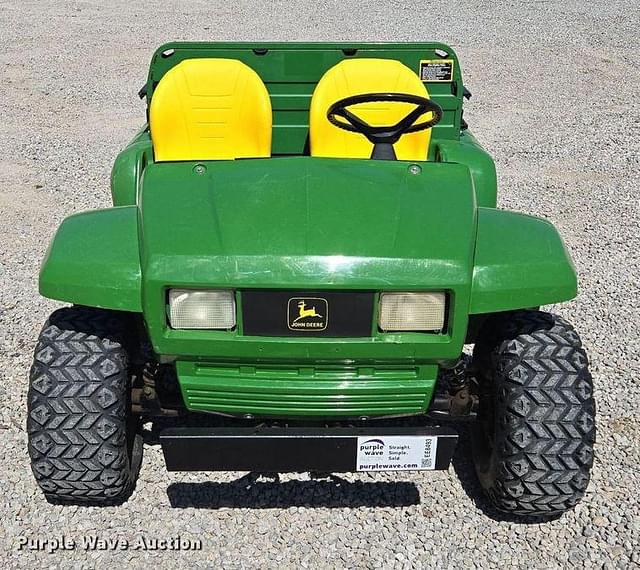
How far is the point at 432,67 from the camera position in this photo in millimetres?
3814

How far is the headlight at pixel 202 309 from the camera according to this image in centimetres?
208

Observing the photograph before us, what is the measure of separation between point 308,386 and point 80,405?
71 cm

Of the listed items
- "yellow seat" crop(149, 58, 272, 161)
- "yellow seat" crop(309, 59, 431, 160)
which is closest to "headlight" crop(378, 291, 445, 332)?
"yellow seat" crop(309, 59, 431, 160)

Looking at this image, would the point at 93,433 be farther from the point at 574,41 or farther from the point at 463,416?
the point at 574,41

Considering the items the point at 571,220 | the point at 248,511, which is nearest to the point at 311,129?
the point at 248,511

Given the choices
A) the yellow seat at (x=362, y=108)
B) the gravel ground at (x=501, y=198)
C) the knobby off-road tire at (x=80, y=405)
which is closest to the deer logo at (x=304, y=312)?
the knobby off-road tire at (x=80, y=405)

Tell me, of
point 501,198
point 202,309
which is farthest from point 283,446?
point 501,198

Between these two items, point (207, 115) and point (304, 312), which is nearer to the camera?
point (304, 312)

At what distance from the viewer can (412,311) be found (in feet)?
6.89

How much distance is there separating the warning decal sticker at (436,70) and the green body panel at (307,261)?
1520 millimetres

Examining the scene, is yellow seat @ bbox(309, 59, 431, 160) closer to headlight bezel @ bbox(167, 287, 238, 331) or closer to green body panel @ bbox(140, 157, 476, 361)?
green body panel @ bbox(140, 157, 476, 361)

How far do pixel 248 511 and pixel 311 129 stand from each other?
5.69ft

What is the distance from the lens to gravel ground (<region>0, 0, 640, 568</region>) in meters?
2.56

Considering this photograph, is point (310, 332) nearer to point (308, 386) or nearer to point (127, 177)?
point (308, 386)
